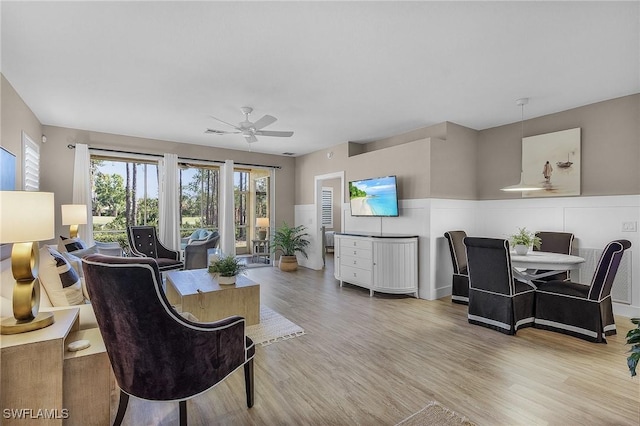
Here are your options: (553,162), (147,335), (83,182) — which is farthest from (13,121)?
(553,162)

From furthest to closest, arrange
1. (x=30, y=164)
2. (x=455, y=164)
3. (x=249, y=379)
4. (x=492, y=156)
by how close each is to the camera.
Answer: (x=492, y=156) → (x=455, y=164) → (x=30, y=164) → (x=249, y=379)

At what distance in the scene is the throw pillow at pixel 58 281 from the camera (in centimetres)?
221

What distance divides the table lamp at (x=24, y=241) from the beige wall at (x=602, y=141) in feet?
18.2

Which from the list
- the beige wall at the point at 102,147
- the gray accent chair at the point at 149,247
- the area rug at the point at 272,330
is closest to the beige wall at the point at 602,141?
the area rug at the point at 272,330

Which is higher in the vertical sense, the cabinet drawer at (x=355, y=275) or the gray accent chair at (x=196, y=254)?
the gray accent chair at (x=196, y=254)

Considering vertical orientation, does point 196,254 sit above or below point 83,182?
below

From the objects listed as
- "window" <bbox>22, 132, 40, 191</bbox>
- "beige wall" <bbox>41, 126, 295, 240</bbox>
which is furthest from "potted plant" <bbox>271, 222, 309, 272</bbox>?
"window" <bbox>22, 132, 40, 191</bbox>

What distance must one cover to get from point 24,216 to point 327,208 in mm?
8658

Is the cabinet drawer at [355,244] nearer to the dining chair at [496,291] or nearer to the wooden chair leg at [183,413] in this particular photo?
the dining chair at [496,291]

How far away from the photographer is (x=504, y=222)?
16.3ft

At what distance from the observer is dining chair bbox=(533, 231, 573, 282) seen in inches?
157

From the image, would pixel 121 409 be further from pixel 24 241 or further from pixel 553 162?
pixel 553 162

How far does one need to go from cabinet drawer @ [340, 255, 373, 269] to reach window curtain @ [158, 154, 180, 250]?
10.5 ft

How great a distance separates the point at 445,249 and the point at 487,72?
2.63 m
